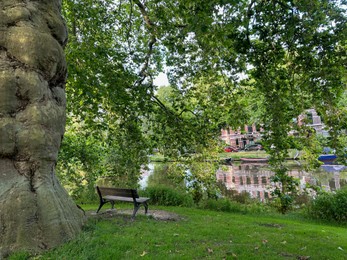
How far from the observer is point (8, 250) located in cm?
376

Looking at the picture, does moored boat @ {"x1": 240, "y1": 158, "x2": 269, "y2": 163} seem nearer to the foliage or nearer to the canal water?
the canal water

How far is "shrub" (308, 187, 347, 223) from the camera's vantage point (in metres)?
9.33

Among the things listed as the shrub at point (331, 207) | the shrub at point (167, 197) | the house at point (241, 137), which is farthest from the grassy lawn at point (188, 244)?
the house at point (241, 137)

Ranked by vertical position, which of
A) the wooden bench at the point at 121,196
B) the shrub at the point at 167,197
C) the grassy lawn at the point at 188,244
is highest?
the wooden bench at the point at 121,196

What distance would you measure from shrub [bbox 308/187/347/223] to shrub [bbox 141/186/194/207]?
497 centimetres

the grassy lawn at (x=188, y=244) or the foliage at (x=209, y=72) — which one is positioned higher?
the foliage at (x=209, y=72)

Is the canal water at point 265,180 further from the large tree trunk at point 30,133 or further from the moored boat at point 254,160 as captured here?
the large tree trunk at point 30,133

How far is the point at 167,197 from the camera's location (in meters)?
11.5

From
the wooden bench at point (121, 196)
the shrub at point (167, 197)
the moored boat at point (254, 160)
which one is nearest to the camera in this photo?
the wooden bench at point (121, 196)

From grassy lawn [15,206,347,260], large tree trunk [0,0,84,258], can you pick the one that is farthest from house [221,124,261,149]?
large tree trunk [0,0,84,258]

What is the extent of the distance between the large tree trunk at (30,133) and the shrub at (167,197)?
21.8ft

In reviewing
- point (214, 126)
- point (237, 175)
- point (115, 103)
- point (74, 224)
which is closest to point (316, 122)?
point (237, 175)

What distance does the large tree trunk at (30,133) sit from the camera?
4039 millimetres

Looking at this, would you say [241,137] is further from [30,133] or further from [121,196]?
[30,133]
